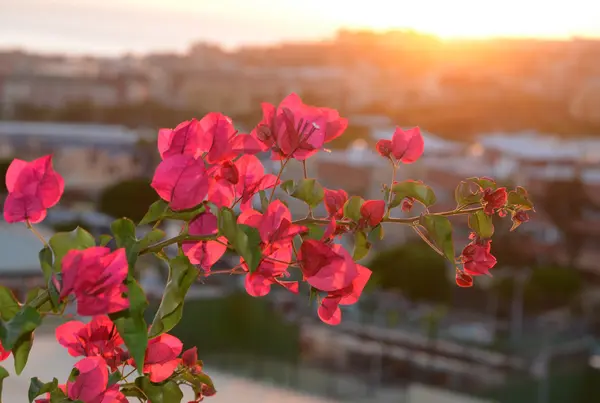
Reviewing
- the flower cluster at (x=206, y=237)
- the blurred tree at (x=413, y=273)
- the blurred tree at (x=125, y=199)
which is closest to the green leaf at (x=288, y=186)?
the flower cluster at (x=206, y=237)

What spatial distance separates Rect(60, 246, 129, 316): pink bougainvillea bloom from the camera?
340 mm

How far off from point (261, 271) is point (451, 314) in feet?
26.6

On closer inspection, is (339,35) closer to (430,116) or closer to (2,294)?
(430,116)

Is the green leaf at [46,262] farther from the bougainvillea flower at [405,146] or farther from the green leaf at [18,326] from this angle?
the bougainvillea flower at [405,146]

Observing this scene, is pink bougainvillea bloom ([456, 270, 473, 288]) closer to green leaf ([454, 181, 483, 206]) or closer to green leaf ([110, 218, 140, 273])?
green leaf ([454, 181, 483, 206])

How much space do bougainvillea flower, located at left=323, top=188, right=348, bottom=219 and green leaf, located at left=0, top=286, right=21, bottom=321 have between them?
0.14m

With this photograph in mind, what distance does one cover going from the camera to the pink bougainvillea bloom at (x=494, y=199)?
406mm

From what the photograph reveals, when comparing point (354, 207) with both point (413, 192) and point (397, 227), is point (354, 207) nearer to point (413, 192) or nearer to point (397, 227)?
point (413, 192)

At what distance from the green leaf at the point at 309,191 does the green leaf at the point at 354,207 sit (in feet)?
0.04

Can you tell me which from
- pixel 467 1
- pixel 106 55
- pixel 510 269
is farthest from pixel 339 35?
pixel 510 269

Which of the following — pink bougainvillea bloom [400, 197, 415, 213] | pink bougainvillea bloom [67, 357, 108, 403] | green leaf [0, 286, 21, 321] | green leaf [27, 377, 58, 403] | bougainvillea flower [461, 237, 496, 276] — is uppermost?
pink bougainvillea bloom [400, 197, 415, 213]

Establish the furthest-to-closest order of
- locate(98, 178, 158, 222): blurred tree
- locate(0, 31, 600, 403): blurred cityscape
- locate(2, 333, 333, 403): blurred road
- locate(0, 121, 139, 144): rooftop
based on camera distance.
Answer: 1. locate(0, 121, 139, 144): rooftop
2. locate(98, 178, 158, 222): blurred tree
3. locate(0, 31, 600, 403): blurred cityscape
4. locate(2, 333, 333, 403): blurred road

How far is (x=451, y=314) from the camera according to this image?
8.37m

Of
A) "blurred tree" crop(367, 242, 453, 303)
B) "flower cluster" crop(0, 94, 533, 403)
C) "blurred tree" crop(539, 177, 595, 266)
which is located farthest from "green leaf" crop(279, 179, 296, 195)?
"blurred tree" crop(539, 177, 595, 266)
